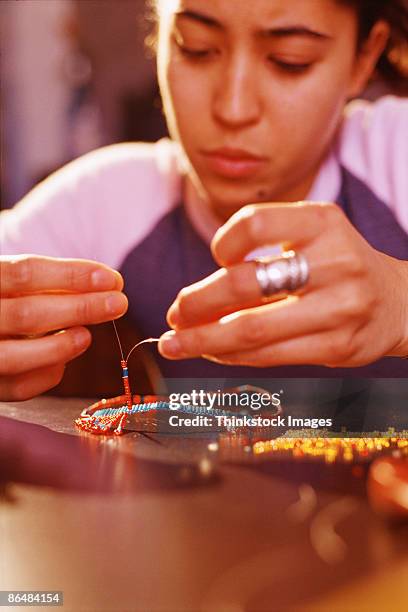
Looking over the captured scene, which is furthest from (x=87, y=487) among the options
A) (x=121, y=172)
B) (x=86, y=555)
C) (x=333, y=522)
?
(x=121, y=172)

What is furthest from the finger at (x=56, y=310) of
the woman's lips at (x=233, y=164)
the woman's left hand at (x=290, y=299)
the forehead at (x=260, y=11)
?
the forehead at (x=260, y=11)

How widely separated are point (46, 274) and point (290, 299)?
0.84 feet

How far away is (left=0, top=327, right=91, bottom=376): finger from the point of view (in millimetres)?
722

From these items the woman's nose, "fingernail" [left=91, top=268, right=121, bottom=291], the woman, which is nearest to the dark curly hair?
the woman

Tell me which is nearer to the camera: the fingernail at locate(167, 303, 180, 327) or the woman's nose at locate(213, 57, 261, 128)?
the fingernail at locate(167, 303, 180, 327)

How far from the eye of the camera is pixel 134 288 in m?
0.85

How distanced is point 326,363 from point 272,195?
10.8 inches

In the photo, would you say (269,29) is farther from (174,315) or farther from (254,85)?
(174,315)

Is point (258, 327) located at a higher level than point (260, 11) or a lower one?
lower

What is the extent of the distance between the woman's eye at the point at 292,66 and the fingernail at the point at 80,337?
37cm

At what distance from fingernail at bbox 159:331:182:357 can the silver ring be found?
9 centimetres

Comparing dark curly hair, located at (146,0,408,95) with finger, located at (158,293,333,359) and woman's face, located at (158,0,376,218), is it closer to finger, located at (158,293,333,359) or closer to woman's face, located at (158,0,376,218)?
woman's face, located at (158,0,376,218)

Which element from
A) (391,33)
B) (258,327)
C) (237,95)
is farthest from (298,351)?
(391,33)

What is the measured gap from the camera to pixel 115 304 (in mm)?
718
